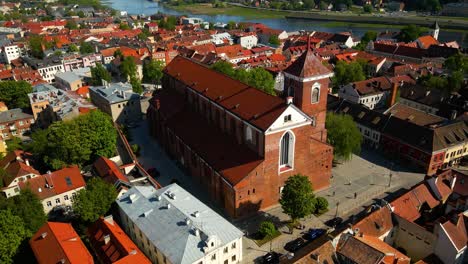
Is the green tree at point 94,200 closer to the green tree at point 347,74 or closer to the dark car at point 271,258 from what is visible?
the dark car at point 271,258

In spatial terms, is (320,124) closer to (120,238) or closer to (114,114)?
(120,238)

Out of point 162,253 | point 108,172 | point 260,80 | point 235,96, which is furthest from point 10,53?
point 162,253

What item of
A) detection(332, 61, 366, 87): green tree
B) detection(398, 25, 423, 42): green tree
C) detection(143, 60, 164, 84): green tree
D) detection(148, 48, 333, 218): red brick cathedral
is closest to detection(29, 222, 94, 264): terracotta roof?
detection(148, 48, 333, 218): red brick cathedral

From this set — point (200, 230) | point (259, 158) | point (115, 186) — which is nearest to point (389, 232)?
point (259, 158)

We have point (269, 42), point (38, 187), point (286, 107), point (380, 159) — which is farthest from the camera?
point (269, 42)

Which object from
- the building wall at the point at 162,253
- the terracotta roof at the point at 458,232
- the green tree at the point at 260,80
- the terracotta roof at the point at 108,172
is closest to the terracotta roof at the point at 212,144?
the building wall at the point at 162,253
